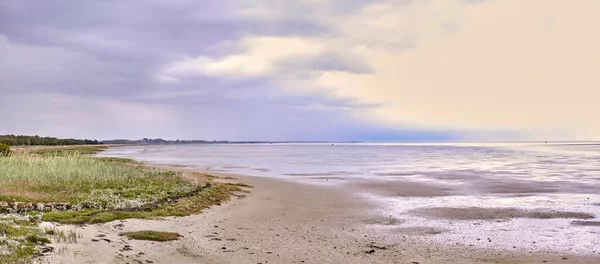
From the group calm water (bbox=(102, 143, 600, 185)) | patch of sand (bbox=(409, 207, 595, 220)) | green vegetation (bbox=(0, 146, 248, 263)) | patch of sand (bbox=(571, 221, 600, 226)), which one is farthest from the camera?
calm water (bbox=(102, 143, 600, 185))

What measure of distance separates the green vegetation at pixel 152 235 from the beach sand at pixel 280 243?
331mm

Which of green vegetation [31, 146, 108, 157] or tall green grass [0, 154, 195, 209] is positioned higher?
green vegetation [31, 146, 108, 157]

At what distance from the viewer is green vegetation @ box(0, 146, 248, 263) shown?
12.1 m

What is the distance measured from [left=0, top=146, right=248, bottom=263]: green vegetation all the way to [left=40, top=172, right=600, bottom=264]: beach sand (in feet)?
2.61

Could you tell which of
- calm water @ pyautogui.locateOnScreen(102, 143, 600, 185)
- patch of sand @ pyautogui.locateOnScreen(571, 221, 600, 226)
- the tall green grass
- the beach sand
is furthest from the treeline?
patch of sand @ pyautogui.locateOnScreen(571, 221, 600, 226)

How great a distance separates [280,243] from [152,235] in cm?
362

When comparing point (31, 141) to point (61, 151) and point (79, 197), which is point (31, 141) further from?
point (79, 197)

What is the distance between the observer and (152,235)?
536 inches

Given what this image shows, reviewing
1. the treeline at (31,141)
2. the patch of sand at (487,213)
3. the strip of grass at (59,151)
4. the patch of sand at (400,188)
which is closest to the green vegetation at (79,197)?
the patch of sand at (400,188)

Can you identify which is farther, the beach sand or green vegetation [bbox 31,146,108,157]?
green vegetation [bbox 31,146,108,157]

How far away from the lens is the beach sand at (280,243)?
11789 millimetres

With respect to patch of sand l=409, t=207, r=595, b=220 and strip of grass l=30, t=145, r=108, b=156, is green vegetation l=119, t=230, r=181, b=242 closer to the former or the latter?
patch of sand l=409, t=207, r=595, b=220

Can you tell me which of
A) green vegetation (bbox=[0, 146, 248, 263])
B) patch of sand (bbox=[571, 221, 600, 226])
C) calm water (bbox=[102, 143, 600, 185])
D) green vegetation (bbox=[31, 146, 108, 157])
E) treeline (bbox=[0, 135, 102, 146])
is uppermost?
treeline (bbox=[0, 135, 102, 146])

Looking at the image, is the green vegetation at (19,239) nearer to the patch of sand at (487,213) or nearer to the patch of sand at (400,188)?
the patch of sand at (487,213)
